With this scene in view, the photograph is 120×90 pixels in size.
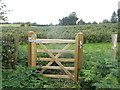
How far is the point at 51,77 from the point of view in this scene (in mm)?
3562

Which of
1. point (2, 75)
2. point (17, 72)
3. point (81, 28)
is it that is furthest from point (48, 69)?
point (81, 28)

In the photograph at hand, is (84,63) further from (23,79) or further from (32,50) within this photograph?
(23,79)

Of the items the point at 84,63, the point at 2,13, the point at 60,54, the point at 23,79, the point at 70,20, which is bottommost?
the point at 23,79

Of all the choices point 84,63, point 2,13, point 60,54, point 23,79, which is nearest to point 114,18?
point 84,63

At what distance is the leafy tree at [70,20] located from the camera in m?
4.15

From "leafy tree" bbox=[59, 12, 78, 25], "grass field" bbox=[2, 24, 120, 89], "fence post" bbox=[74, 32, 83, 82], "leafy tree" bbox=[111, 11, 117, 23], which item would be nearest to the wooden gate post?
"grass field" bbox=[2, 24, 120, 89]

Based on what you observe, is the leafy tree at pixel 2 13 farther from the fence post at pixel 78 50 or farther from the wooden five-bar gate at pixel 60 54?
the fence post at pixel 78 50

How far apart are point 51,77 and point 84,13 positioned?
6.05 ft

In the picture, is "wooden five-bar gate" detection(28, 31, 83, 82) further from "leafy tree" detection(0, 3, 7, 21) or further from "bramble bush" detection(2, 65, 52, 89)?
"leafy tree" detection(0, 3, 7, 21)

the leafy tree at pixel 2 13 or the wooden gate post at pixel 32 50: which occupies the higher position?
the leafy tree at pixel 2 13

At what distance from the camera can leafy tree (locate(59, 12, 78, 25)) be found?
13.6ft

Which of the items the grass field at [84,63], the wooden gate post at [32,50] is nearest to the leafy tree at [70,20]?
the grass field at [84,63]

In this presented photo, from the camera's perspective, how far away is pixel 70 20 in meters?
4.20

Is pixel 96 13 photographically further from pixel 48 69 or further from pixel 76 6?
pixel 48 69
